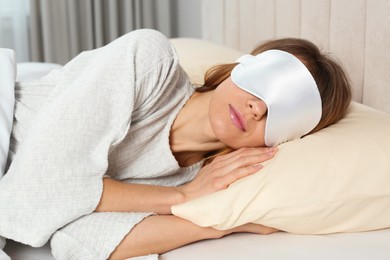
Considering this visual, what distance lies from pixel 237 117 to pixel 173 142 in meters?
0.22

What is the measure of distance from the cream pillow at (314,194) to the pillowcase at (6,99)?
0.45 m

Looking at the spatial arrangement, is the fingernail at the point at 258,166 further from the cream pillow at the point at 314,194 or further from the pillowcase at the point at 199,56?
the pillowcase at the point at 199,56

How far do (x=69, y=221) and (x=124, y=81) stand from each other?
0.33m

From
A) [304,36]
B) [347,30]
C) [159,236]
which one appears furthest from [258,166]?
[304,36]

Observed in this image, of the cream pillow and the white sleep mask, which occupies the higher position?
the white sleep mask

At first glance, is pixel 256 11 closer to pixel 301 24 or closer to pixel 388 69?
pixel 301 24

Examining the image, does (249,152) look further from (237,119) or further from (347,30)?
(347,30)

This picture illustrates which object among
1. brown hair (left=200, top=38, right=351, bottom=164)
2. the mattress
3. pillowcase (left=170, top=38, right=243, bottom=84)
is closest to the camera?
the mattress

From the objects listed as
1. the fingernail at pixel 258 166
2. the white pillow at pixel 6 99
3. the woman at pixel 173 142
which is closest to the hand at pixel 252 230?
the woman at pixel 173 142

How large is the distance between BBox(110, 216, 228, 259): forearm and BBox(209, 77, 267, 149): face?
241 millimetres

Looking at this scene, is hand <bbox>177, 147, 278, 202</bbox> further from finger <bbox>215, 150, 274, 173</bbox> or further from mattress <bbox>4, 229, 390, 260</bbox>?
mattress <bbox>4, 229, 390, 260</bbox>

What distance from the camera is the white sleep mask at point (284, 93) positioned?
1287mm

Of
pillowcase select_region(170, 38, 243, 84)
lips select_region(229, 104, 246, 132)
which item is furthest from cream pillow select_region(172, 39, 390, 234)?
pillowcase select_region(170, 38, 243, 84)

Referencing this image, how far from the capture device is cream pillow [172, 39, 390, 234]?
117cm
